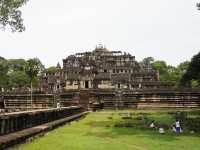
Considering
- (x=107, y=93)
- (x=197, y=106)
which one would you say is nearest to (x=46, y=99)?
(x=107, y=93)

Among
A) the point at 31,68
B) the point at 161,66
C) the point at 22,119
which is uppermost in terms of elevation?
the point at 161,66

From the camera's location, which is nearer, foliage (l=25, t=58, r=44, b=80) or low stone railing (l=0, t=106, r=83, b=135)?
low stone railing (l=0, t=106, r=83, b=135)

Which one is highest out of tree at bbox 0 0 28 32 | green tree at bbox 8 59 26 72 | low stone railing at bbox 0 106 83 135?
green tree at bbox 8 59 26 72

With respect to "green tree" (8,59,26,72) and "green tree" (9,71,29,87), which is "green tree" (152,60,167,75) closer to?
"green tree" (8,59,26,72)

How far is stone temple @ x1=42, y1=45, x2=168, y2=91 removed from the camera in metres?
103

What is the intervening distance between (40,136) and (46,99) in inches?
2079

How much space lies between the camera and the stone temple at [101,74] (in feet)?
337

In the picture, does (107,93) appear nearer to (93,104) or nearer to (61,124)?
(93,104)

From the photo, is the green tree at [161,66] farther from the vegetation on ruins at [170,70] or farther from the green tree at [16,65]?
the green tree at [16,65]

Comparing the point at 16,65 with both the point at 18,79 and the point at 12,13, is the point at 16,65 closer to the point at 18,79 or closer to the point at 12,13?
the point at 18,79

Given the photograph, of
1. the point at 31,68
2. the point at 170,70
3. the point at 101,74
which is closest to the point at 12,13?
the point at 101,74

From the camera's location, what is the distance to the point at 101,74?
106 meters

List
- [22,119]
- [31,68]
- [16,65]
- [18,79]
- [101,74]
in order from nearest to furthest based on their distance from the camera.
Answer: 1. [22,119]
2. [101,74]
3. [31,68]
4. [18,79]
5. [16,65]

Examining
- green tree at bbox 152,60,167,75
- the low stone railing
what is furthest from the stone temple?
the low stone railing
